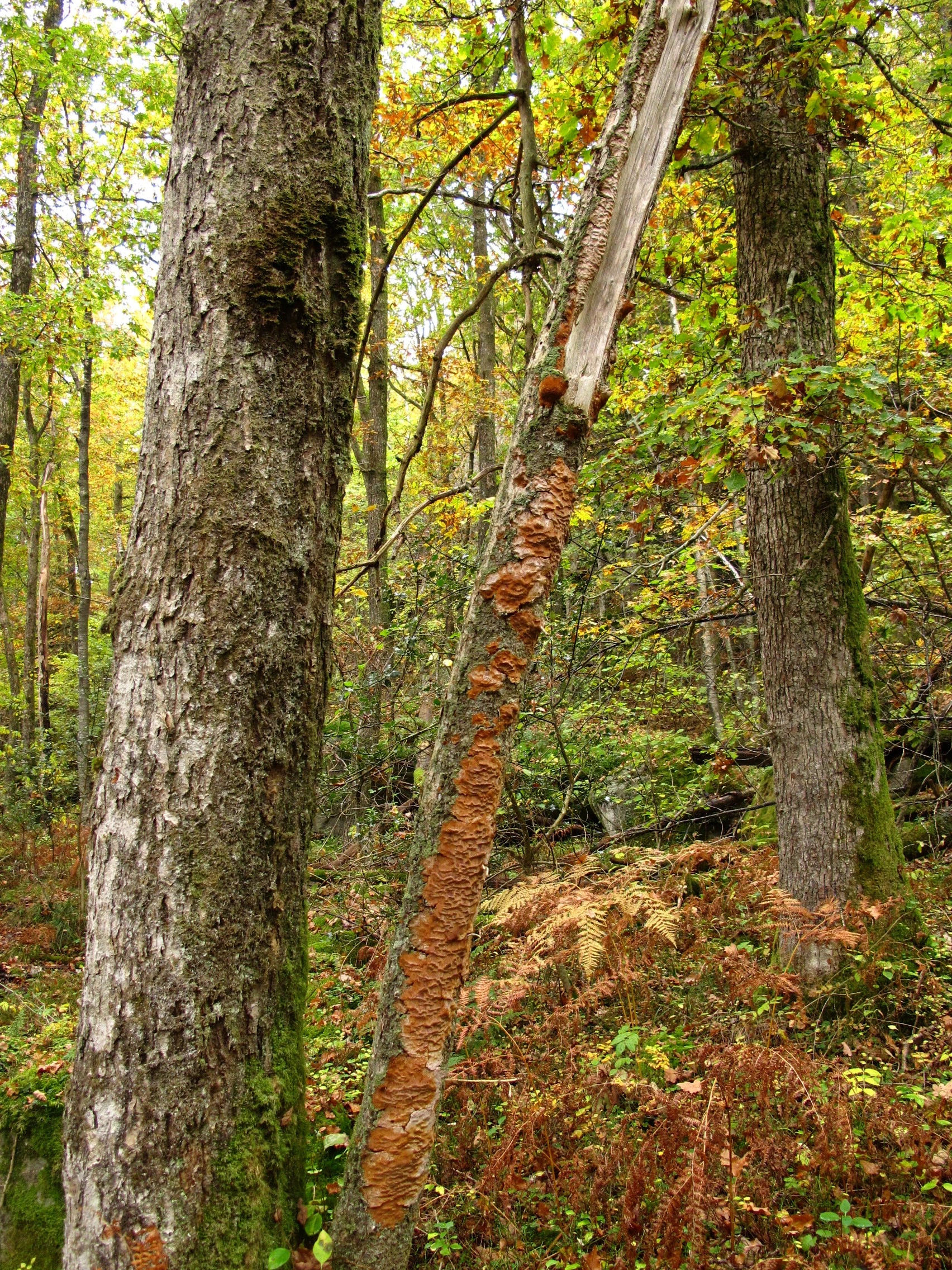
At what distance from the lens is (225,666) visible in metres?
A: 1.62

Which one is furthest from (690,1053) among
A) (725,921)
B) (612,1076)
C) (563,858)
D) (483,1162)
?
(563,858)

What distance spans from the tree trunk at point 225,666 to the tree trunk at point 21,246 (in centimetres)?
1004

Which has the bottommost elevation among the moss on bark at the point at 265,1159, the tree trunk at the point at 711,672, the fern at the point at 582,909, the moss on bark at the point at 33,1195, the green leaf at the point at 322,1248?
the moss on bark at the point at 33,1195

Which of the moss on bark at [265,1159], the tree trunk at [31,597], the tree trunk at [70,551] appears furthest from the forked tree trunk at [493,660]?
the tree trunk at [31,597]

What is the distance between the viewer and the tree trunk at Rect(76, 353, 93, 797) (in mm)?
11695

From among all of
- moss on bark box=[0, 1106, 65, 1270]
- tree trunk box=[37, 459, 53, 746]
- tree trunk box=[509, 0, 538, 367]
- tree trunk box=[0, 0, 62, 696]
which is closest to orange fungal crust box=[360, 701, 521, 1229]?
tree trunk box=[509, 0, 538, 367]

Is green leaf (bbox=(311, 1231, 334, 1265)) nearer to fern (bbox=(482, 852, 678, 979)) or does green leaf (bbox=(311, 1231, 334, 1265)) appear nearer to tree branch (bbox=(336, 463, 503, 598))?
tree branch (bbox=(336, 463, 503, 598))

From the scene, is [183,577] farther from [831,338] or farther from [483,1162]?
[831,338]

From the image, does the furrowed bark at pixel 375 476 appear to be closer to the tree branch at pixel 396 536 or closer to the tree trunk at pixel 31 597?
the tree branch at pixel 396 536

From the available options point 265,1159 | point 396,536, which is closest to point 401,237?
point 396,536

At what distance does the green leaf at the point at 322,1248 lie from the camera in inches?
61.8

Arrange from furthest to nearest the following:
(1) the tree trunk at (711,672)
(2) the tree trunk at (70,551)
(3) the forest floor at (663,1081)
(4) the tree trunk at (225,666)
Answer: (2) the tree trunk at (70,551), (1) the tree trunk at (711,672), (3) the forest floor at (663,1081), (4) the tree trunk at (225,666)

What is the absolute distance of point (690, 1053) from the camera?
3418mm

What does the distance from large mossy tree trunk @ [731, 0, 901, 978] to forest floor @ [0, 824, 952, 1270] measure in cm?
38
